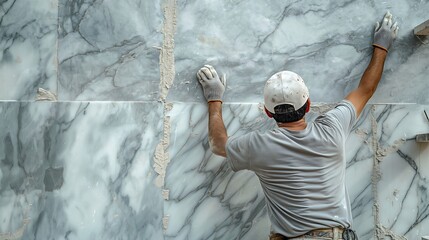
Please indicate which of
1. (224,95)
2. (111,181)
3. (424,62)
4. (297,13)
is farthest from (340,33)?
(111,181)

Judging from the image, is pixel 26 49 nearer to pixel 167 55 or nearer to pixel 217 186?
pixel 167 55

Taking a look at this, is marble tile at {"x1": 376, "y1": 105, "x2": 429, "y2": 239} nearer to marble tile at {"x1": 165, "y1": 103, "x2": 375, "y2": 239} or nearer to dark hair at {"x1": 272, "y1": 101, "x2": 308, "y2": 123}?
marble tile at {"x1": 165, "y1": 103, "x2": 375, "y2": 239}

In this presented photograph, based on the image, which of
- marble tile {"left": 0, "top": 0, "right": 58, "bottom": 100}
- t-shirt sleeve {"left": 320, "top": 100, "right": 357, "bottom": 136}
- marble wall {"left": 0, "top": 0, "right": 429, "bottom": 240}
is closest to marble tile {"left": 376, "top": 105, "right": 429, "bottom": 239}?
marble wall {"left": 0, "top": 0, "right": 429, "bottom": 240}

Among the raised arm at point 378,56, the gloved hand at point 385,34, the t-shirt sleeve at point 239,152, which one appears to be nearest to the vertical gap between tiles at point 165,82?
the t-shirt sleeve at point 239,152

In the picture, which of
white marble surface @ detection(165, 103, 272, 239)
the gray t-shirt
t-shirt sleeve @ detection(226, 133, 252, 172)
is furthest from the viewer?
white marble surface @ detection(165, 103, 272, 239)

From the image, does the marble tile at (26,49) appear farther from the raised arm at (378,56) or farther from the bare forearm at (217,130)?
the raised arm at (378,56)

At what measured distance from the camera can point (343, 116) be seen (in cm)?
225

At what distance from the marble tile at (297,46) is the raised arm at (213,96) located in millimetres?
53

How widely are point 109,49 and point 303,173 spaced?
105 cm

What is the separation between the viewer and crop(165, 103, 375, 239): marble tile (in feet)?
7.98

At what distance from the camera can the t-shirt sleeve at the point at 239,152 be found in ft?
7.11

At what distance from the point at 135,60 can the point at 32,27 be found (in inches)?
19.0

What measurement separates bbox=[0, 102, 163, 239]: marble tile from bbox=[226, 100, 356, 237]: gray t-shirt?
0.60 metres

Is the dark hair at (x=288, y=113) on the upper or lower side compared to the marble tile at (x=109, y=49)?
lower
